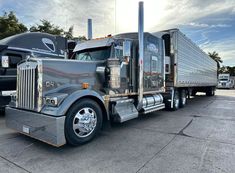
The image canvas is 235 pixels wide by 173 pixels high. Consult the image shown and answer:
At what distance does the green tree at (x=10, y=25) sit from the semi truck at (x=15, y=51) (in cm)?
1040

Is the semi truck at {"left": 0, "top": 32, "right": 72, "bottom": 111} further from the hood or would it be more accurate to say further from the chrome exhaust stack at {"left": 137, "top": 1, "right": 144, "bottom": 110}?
the chrome exhaust stack at {"left": 137, "top": 1, "right": 144, "bottom": 110}

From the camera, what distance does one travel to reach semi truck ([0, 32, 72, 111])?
20.5ft

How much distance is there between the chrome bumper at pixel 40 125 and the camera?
3.26 metres

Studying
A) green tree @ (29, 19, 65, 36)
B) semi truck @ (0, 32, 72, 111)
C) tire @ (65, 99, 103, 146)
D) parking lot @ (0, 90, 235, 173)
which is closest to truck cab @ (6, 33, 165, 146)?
tire @ (65, 99, 103, 146)

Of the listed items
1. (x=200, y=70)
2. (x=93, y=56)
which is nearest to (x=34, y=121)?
(x=93, y=56)

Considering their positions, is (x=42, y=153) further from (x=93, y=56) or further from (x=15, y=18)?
(x=15, y=18)

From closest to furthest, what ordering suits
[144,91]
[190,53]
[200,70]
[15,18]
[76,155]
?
[76,155] < [144,91] < [190,53] < [200,70] < [15,18]

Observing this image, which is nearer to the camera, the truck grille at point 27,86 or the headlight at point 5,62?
the truck grille at point 27,86

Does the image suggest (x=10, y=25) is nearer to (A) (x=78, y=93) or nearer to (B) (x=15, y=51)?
(B) (x=15, y=51)

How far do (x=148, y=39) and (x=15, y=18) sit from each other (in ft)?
57.7

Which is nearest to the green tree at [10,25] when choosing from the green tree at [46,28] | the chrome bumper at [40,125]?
the green tree at [46,28]

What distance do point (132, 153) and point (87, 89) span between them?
1619 mm

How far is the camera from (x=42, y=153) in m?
3.44

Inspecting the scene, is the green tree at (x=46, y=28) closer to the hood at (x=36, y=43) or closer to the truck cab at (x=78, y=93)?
the hood at (x=36, y=43)
